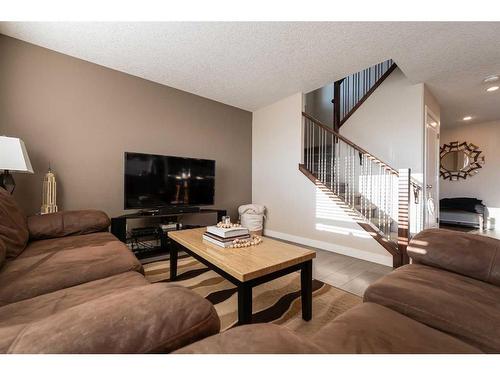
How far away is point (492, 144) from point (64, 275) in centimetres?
740

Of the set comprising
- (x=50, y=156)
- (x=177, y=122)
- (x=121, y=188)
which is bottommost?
(x=121, y=188)

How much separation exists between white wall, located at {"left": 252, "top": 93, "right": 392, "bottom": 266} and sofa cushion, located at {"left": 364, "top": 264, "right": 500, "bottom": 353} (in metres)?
1.60

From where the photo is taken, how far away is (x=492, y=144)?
4844mm

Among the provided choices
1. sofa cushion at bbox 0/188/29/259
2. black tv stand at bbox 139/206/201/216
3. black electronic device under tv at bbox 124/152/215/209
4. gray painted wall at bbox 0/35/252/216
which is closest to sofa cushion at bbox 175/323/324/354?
sofa cushion at bbox 0/188/29/259

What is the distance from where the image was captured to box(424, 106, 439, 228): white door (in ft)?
10.7

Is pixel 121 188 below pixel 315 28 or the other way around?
below

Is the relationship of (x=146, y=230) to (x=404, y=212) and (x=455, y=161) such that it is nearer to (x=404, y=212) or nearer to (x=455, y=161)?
(x=404, y=212)

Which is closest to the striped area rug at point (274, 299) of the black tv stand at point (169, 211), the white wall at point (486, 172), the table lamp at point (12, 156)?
the black tv stand at point (169, 211)

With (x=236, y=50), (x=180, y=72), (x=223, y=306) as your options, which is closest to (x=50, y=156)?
Answer: (x=180, y=72)

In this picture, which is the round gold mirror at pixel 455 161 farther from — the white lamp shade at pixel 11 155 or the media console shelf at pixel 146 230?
the white lamp shade at pixel 11 155

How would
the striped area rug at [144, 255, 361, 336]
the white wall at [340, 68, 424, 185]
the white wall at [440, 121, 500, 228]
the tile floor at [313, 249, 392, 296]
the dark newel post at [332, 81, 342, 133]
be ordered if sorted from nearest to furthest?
the striped area rug at [144, 255, 361, 336], the tile floor at [313, 249, 392, 296], the white wall at [340, 68, 424, 185], the dark newel post at [332, 81, 342, 133], the white wall at [440, 121, 500, 228]

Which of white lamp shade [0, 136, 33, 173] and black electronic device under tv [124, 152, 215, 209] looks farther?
black electronic device under tv [124, 152, 215, 209]

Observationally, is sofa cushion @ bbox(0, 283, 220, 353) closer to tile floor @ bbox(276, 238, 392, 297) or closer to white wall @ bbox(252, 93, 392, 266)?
tile floor @ bbox(276, 238, 392, 297)

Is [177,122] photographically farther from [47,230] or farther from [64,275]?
[64,275]
